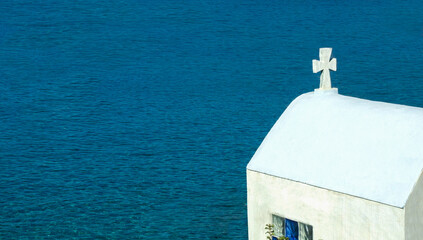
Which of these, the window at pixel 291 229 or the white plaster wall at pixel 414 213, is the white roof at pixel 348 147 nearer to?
the white plaster wall at pixel 414 213

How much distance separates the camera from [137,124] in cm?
4231

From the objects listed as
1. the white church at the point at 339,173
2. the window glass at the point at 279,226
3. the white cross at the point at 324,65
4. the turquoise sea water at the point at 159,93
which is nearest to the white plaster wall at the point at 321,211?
the white church at the point at 339,173

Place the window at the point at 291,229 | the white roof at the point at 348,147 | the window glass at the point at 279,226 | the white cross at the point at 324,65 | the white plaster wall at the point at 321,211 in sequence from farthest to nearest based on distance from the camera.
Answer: the white cross at the point at 324,65 → the window glass at the point at 279,226 → the window at the point at 291,229 → the white roof at the point at 348,147 → the white plaster wall at the point at 321,211

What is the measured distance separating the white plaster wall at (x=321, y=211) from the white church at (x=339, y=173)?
0.05ft

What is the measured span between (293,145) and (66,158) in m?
23.9

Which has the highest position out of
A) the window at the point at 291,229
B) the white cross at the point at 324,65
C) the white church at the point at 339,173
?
the white cross at the point at 324,65

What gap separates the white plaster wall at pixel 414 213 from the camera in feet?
40.4

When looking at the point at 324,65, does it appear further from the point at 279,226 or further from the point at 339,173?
the point at 279,226

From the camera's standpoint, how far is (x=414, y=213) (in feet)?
41.0

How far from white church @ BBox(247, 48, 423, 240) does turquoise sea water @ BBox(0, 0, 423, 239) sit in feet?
40.2

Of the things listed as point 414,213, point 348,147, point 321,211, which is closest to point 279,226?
point 321,211

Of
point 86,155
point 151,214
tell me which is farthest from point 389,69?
point 151,214

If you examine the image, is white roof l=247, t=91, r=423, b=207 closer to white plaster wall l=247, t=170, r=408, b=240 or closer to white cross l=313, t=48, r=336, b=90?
white plaster wall l=247, t=170, r=408, b=240

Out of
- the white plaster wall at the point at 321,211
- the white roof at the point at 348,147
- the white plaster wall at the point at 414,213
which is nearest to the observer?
the white plaster wall at the point at 414,213
